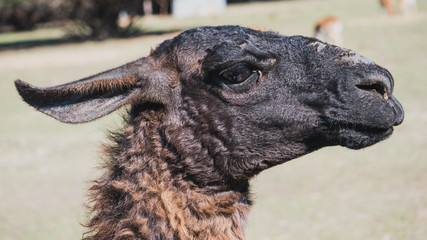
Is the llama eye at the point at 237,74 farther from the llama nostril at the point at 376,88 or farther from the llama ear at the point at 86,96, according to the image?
the llama nostril at the point at 376,88

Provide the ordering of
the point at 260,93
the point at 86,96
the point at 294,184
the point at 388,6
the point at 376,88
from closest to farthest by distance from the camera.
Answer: the point at 86,96
the point at 376,88
the point at 260,93
the point at 294,184
the point at 388,6

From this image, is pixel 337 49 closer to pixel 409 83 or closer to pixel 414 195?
pixel 414 195

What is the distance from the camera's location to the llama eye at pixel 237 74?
350 cm

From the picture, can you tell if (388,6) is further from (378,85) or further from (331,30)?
(378,85)

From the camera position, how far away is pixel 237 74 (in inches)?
139

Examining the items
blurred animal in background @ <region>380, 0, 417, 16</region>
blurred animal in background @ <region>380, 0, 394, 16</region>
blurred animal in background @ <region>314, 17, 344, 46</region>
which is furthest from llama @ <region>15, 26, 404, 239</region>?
blurred animal in background @ <region>380, 0, 394, 16</region>

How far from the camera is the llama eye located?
3502 millimetres

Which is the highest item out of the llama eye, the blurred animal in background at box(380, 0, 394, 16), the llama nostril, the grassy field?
the llama eye

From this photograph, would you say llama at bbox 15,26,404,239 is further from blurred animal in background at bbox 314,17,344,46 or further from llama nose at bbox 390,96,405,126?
blurred animal in background at bbox 314,17,344,46

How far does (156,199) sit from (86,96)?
656 millimetres

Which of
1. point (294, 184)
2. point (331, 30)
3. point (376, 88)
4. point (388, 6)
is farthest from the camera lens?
point (388, 6)

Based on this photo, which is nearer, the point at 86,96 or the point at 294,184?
the point at 86,96

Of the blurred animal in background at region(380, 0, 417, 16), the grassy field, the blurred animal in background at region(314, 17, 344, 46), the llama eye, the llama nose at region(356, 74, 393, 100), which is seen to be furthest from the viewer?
the blurred animal in background at region(380, 0, 417, 16)

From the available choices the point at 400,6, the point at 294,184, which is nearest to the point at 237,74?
the point at 294,184
